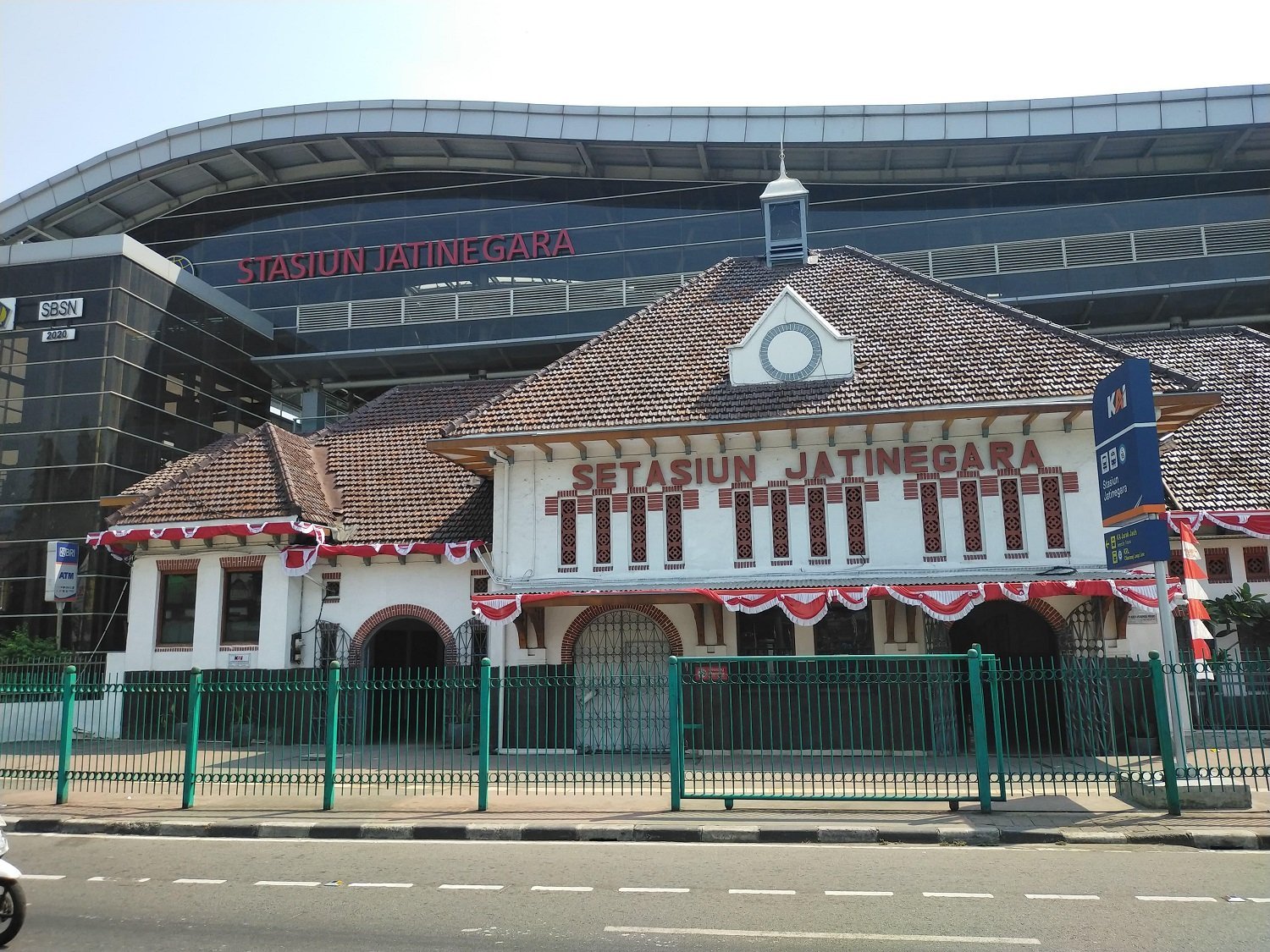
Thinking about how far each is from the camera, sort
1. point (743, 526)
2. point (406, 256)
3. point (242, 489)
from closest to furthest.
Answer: point (743, 526) < point (242, 489) < point (406, 256)

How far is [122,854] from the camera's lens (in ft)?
32.4

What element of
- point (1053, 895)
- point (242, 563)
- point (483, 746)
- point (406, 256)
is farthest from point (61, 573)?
point (1053, 895)

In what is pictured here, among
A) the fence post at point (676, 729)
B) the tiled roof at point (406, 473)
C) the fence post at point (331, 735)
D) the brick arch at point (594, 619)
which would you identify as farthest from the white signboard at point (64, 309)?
the fence post at point (676, 729)

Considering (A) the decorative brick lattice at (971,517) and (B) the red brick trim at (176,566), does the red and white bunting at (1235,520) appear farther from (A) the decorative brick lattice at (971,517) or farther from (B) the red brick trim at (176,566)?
(B) the red brick trim at (176,566)

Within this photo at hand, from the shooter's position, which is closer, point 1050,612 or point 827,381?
point 1050,612

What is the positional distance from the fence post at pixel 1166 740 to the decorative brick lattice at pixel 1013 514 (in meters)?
5.86

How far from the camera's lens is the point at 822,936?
6602 mm

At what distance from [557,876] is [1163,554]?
7968mm

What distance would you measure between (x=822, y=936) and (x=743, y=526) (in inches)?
453

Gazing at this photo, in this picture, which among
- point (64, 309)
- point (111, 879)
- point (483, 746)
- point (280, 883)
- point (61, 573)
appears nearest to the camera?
point (280, 883)

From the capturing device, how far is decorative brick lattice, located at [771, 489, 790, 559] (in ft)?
57.9

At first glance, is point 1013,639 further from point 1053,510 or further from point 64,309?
point 64,309

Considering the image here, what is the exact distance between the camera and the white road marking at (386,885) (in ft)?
26.8

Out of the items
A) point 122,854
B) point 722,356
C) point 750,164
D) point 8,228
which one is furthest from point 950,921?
point 8,228
